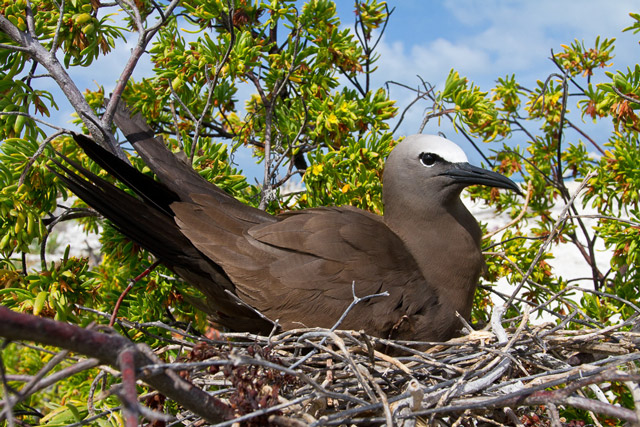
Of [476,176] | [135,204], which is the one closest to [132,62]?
[135,204]

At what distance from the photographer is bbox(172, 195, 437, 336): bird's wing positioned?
8.81 feet

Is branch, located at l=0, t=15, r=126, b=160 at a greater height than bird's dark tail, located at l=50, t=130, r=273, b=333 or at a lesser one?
greater

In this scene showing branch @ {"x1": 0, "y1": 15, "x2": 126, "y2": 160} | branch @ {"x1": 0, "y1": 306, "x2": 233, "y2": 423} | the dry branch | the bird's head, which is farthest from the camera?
the bird's head

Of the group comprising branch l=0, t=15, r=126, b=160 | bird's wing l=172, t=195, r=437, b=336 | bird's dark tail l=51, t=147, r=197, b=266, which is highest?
branch l=0, t=15, r=126, b=160

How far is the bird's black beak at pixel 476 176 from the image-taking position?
2975 mm

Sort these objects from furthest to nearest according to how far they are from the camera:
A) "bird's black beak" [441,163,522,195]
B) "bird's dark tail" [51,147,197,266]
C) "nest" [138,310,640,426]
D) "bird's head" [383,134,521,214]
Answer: "bird's head" [383,134,521,214] < "bird's black beak" [441,163,522,195] < "bird's dark tail" [51,147,197,266] < "nest" [138,310,640,426]

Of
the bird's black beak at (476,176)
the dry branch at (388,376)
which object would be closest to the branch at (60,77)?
the dry branch at (388,376)

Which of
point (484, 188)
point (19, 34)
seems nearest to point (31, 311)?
point (19, 34)

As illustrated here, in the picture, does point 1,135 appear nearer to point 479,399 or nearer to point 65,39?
point 65,39

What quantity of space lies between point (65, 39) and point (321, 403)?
246 centimetres

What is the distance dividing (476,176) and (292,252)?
1.07 metres

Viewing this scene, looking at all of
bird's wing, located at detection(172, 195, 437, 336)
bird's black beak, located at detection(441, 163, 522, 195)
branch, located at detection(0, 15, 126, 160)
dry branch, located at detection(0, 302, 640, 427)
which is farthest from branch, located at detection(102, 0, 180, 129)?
bird's black beak, located at detection(441, 163, 522, 195)

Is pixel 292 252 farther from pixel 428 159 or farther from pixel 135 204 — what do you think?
pixel 428 159

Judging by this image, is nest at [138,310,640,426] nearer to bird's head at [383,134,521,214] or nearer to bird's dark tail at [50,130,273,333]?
bird's dark tail at [50,130,273,333]
